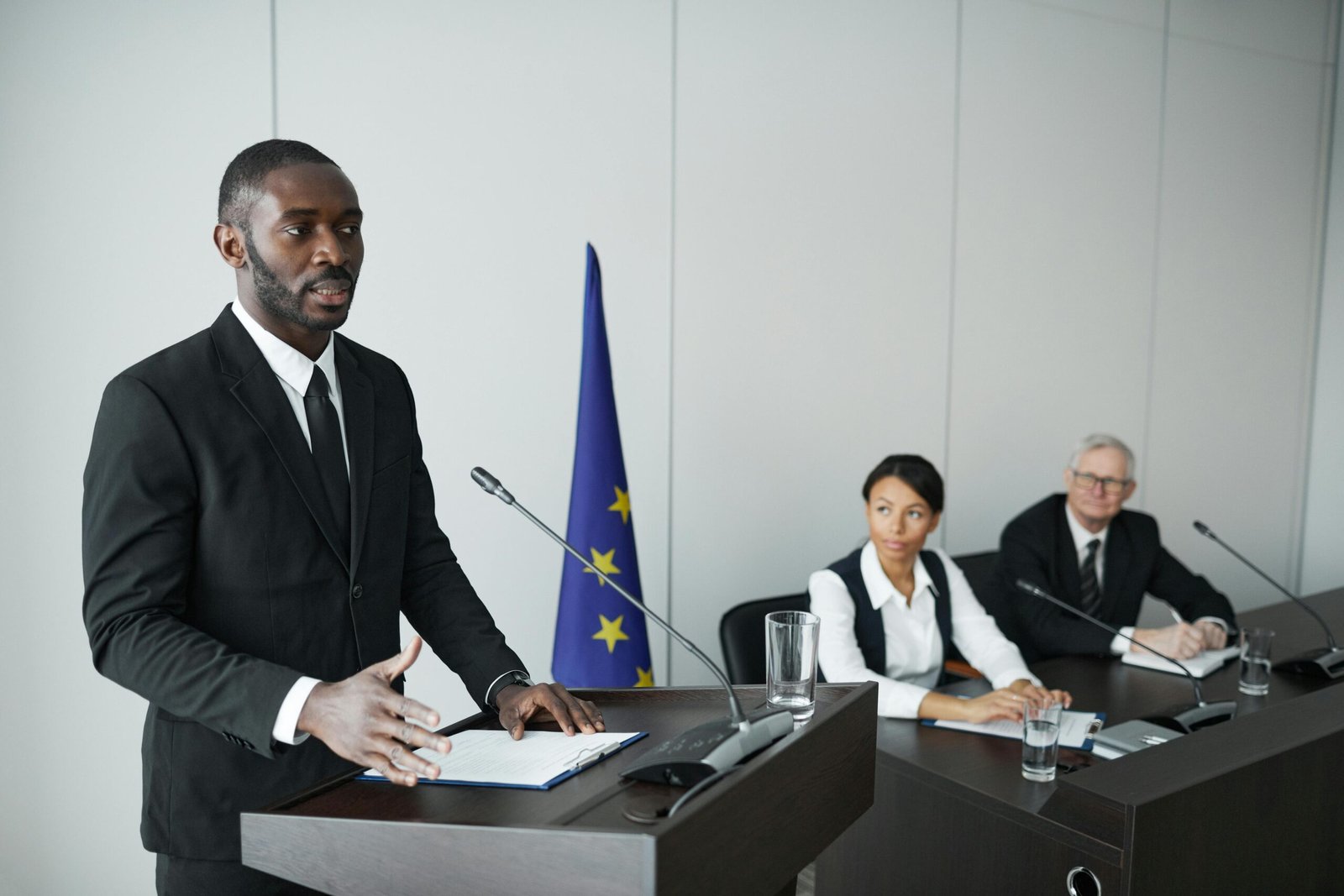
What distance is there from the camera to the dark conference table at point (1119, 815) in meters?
1.94

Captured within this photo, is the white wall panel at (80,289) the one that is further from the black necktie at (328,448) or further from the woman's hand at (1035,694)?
the woman's hand at (1035,694)

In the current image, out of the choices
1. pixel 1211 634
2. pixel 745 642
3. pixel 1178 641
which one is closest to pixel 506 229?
pixel 745 642

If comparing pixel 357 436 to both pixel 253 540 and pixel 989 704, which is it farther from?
pixel 989 704

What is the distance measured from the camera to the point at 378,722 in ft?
4.02

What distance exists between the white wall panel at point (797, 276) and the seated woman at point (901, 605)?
1.08 meters

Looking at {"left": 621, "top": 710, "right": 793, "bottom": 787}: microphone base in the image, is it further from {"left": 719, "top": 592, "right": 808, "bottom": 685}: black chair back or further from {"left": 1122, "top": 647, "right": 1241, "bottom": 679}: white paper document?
{"left": 1122, "top": 647, "right": 1241, "bottom": 679}: white paper document

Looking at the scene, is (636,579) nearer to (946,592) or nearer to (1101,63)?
(946,592)

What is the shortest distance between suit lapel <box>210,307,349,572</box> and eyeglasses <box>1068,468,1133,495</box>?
2.67 metres

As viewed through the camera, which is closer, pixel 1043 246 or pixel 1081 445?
pixel 1081 445

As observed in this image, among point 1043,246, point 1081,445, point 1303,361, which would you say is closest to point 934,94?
point 1043,246

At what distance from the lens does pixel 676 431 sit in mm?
3936

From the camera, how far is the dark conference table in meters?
1.94

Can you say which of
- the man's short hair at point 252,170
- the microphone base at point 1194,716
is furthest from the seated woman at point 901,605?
the man's short hair at point 252,170

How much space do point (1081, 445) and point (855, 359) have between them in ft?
3.34
